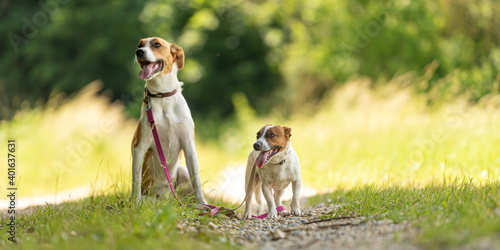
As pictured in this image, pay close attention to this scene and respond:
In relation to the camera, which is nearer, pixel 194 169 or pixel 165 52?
pixel 165 52

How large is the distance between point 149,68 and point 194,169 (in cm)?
106

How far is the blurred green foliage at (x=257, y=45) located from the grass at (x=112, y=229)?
689 cm

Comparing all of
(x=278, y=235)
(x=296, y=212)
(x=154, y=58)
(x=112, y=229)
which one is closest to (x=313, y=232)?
(x=278, y=235)

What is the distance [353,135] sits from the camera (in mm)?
9141

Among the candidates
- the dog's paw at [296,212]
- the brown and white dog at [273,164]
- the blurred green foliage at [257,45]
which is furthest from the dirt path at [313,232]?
the blurred green foliage at [257,45]

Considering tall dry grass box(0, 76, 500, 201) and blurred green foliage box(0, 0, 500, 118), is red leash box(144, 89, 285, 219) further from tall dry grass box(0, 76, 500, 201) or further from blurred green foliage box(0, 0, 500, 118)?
blurred green foliage box(0, 0, 500, 118)

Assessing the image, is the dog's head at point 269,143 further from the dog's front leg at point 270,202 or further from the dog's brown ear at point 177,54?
the dog's brown ear at point 177,54

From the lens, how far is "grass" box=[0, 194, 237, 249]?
3.21 m

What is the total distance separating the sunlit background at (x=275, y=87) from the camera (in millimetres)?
7797

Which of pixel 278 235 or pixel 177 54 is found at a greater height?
pixel 177 54

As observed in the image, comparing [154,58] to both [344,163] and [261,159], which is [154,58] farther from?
[344,163]

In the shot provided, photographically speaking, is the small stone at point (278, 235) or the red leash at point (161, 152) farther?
the red leash at point (161, 152)

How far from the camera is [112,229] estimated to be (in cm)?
350

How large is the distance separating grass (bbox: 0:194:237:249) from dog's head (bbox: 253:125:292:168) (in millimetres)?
746
